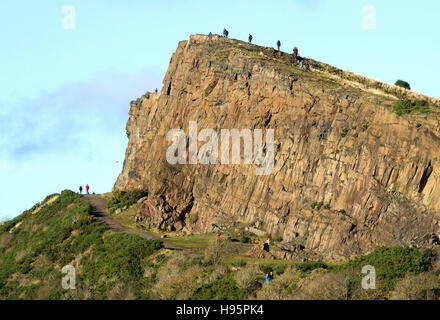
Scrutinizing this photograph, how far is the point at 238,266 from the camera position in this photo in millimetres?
65562

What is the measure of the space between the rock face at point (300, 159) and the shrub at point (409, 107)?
2.63ft

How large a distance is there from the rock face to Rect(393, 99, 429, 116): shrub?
2.63 feet

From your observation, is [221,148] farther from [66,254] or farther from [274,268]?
[274,268]

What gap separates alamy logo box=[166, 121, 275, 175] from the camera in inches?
3061

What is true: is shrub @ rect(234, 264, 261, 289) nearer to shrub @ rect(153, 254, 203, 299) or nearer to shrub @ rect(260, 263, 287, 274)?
shrub @ rect(260, 263, 287, 274)

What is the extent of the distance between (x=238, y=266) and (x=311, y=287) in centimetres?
1050

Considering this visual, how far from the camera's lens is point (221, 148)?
3231 inches

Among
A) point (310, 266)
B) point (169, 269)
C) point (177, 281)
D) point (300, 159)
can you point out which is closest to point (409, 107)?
point (300, 159)

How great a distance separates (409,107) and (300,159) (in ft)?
38.3

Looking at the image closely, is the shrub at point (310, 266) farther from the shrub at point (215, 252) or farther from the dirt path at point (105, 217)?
the dirt path at point (105, 217)

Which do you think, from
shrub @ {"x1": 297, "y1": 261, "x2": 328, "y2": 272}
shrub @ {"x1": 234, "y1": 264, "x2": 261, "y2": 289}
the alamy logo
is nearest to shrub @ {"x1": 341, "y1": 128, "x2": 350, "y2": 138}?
the alamy logo

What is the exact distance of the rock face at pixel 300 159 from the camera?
219 ft

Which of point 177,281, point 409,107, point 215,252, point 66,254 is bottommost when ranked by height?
point 66,254
